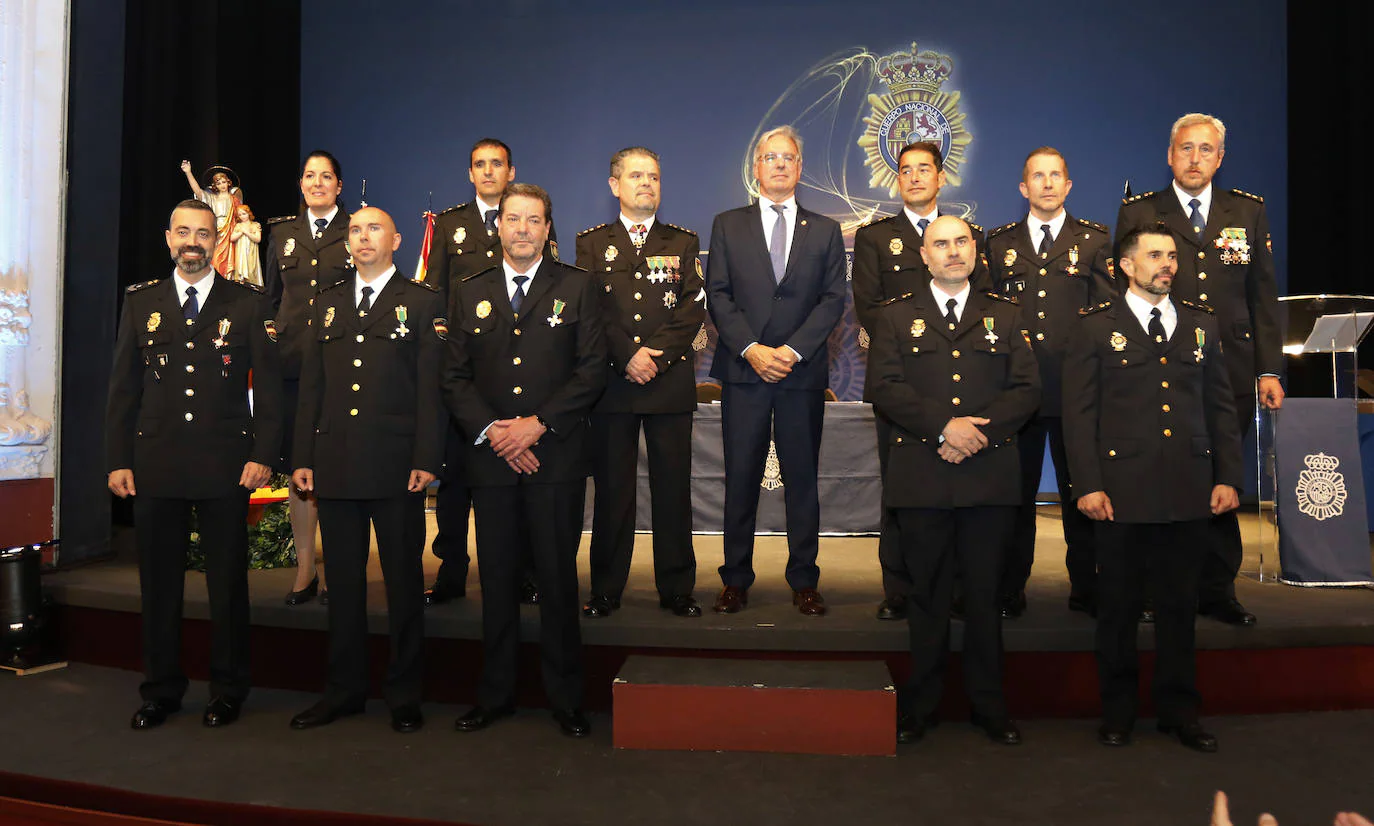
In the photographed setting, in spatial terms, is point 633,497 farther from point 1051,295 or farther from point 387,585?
point 1051,295

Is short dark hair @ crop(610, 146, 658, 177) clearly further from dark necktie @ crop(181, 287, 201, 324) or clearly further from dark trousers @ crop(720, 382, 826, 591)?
dark necktie @ crop(181, 287, 201, 324)

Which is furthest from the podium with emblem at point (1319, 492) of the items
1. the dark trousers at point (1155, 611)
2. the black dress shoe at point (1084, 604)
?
the dark trousers at point (1155, 611)

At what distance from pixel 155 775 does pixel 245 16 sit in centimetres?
591

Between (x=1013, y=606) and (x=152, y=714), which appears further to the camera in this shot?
(x=1013, y=606)

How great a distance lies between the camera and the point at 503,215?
10.2ft

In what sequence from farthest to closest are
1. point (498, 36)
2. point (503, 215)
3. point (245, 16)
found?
point (498, 36) < point (245, 16) < point (503, 215)

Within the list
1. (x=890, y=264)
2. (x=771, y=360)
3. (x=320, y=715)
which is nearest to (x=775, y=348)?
(x=771, y=360)

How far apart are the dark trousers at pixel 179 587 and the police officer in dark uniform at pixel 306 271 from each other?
452 mm

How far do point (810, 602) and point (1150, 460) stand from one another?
1.18 metres

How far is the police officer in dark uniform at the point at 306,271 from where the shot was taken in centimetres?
368

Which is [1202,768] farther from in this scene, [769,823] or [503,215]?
[503,215]

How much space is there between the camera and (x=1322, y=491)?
12.6 feet

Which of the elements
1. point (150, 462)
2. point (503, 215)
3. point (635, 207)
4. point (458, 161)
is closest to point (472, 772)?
point (150, 462)

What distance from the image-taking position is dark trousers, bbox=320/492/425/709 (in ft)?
10.2
